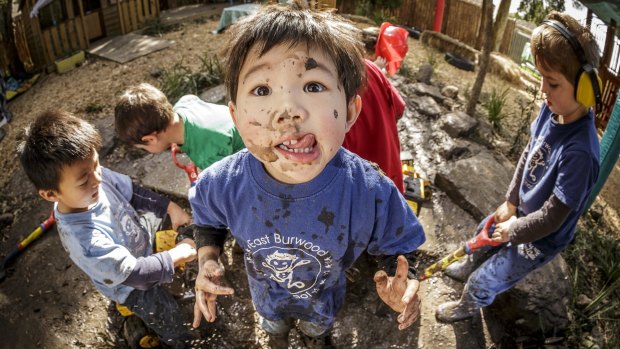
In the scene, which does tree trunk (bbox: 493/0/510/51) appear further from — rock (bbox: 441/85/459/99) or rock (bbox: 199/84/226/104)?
rock (bbox: 199/84/226/104)

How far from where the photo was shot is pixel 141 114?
2.46 m

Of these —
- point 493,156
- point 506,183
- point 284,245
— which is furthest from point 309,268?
point 493,156

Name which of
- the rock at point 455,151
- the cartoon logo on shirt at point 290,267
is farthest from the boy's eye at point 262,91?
the rock at point 455,151

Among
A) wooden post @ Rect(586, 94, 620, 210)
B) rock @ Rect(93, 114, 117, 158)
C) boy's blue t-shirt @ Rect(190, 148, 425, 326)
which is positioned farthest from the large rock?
rock @ Rect(93, 114, 117, 158)

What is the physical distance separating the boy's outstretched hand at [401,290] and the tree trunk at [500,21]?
7369 millimetres

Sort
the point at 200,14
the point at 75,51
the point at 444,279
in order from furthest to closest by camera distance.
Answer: the point at 200,14
the point at 75,51
the point at 444,279

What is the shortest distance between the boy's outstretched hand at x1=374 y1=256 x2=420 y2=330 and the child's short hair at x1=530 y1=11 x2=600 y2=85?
1.18 meters

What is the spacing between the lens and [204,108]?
2836 mm

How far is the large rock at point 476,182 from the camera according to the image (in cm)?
353

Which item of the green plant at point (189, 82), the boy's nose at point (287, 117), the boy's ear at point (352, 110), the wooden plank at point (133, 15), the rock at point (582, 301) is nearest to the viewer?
the boy's nose at point (287, 117)

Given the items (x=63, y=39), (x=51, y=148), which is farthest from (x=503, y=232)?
(x=63, y=39)

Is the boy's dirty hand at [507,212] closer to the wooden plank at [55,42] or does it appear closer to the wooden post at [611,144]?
the wooden post at [611,144]

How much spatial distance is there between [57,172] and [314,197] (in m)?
1.24

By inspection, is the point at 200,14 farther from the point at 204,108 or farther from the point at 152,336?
the point at 152,336
